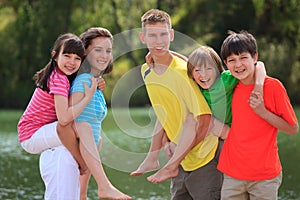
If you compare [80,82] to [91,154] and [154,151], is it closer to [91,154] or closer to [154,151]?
[91,154]

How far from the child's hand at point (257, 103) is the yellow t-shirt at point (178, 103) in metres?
0.38

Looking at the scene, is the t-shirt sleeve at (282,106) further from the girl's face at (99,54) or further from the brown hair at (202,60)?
the girl's face at (99,54)

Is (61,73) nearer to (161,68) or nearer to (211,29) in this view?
(161,68)

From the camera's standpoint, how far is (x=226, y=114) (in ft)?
12.5

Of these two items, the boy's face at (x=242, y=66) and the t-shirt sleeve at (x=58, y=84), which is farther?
the t-shirt sleeve at (x=58, y=84)

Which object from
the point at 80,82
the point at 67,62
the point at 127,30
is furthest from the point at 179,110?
the point at 127,30

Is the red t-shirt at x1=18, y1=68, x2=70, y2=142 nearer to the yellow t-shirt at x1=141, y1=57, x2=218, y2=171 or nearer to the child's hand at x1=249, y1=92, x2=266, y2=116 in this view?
→ the yellow t-shirt at x1=141, y1=57, x2=218, y2=171

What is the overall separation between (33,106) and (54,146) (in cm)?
28

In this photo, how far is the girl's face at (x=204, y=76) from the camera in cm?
389

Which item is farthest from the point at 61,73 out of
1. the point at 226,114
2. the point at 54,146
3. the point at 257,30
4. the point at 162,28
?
the point at 257,30

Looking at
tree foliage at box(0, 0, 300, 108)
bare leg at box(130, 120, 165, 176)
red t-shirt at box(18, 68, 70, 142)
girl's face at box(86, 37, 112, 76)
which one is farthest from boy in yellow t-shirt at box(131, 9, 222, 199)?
tree foliage at box(0, 0, 300, 108)

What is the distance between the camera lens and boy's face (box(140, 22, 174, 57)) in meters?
4.05

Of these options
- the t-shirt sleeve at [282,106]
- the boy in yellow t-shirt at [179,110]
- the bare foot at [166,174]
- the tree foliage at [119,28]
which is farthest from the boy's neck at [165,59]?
the tree foliage at [119,28]

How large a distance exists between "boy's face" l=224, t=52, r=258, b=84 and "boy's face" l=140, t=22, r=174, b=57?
513 millimetres
